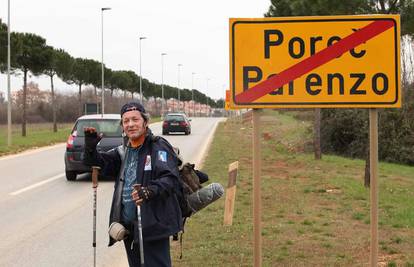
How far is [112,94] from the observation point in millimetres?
72875

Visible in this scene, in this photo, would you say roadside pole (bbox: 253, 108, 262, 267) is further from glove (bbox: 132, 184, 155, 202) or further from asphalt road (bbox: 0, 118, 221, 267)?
asphalt road (bbox: 0, 118, 221, 267)

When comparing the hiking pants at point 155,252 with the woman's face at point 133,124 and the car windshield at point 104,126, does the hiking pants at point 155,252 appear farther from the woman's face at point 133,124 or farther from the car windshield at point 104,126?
the car windshield at point 104,126

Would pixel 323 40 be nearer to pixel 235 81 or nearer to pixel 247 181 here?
pixel 235 81

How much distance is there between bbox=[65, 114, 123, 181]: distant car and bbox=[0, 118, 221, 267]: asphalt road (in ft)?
1.10

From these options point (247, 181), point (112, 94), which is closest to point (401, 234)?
point (247, 181)

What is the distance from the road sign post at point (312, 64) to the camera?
4750 millimetres

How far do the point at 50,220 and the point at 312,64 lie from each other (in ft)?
19.6

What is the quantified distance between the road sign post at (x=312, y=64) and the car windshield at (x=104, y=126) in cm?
1042

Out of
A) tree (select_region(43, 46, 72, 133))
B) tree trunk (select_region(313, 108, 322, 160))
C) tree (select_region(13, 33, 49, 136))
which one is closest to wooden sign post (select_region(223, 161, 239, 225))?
tree trunk (select_region(313, 108, 322, 160))

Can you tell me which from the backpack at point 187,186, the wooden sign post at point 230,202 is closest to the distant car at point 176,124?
the wooden sign post at point 230,202

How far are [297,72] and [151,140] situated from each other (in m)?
1.42

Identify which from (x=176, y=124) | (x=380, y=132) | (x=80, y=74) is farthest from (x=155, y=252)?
(x=80, y=74)

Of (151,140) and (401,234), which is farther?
(401,234)

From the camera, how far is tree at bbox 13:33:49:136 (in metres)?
33.1
